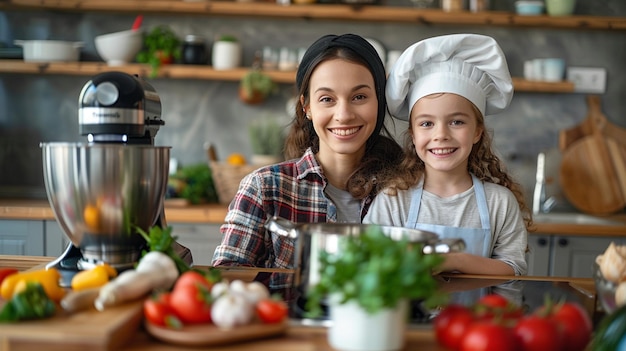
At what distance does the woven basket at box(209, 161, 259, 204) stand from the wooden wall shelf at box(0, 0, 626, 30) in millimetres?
760

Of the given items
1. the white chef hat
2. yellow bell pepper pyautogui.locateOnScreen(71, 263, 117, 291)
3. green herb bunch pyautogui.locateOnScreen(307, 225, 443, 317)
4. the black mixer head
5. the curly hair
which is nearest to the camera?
green herb bunch pyautogui.locateOnScreen(307, 225, 443, 317)

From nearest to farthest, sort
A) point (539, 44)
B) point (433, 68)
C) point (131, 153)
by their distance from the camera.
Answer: point (131, 153) → point (433, 68) → point (539, 44)

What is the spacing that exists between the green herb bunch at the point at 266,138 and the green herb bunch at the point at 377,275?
216 centimetres

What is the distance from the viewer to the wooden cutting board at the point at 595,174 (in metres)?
2.96

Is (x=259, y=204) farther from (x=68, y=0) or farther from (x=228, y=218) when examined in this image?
(x=68, y=0)

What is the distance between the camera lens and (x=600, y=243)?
2607 millimetres

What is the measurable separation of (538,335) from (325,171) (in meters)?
0.91

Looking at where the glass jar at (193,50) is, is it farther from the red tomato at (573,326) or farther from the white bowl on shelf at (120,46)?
the red tomato at (573,326)

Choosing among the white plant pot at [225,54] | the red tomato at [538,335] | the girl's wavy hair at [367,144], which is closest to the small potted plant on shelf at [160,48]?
the white plant pot at [225,54]

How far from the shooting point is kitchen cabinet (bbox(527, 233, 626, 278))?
2.60 m

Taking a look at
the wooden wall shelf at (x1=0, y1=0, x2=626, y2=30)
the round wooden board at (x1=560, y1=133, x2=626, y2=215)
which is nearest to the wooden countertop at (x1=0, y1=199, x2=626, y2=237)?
the round wooden board at (x1=560, y1=133, x2=626, y2=215)

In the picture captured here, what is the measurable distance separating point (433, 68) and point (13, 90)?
249cm

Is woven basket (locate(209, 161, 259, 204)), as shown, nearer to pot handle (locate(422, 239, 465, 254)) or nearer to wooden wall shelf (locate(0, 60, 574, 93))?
wooden wall shelf (locate(0, 60, 574, 93))

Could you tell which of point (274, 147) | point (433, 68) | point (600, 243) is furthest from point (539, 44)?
point (433, 68)
